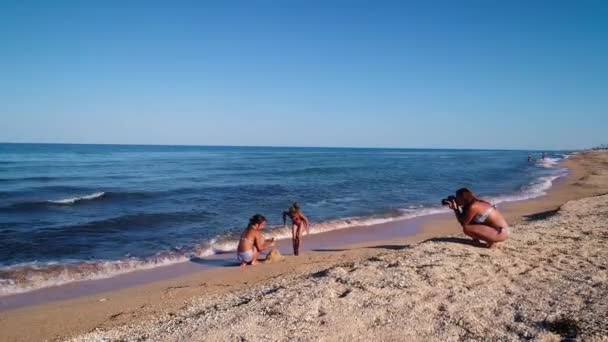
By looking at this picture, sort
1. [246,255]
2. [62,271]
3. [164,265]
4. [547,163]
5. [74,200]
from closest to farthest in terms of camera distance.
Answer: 1. [62,271]
2. [246,255]
3. [164,265]
4. [74,200]
5. [547,163]

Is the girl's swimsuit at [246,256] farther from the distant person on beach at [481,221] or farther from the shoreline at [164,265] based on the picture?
the distant person on beach at [481,221]

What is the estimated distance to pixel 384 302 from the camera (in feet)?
16.1

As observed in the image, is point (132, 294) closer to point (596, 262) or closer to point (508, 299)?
point (508, 299)

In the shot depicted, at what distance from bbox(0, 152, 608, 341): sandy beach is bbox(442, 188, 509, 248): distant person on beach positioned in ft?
0.96

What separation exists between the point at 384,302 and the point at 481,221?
358 cm

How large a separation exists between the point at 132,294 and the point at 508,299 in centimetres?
622

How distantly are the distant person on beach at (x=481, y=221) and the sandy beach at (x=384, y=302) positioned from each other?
293 millimetres

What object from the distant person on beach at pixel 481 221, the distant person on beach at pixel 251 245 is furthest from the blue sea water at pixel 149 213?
the distant person on beach at pixel 481 221

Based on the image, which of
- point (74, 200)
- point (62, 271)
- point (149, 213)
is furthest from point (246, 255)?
point (74, 200)

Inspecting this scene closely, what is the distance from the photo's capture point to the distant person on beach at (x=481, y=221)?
7.31 metres

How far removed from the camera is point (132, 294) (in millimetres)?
7172

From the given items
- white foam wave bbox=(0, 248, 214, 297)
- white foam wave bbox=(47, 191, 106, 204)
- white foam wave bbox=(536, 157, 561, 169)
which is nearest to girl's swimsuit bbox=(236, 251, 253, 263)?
white foam wave bbox=(0, 248, 214, 297)

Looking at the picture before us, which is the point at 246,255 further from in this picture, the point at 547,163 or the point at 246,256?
the point at 547,163

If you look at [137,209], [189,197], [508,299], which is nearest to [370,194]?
[189,197]
